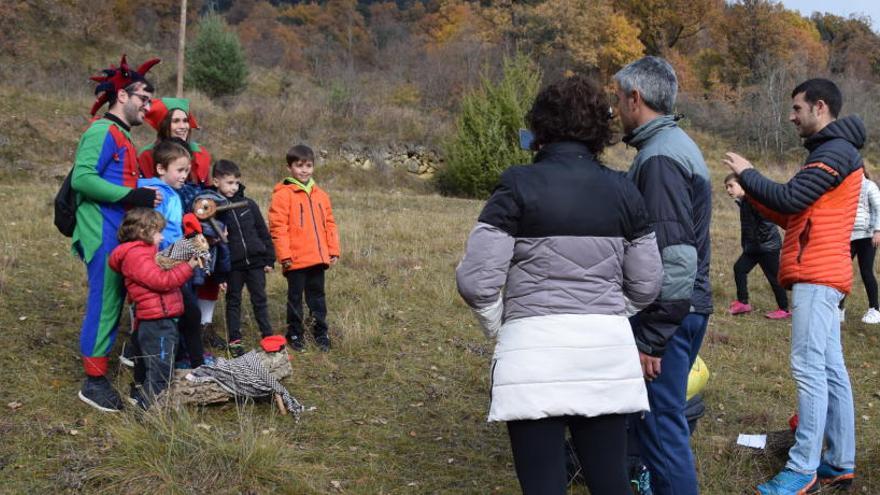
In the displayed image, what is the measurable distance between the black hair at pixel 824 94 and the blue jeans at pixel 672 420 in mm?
1439

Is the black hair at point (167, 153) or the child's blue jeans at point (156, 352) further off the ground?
the black hair at point (167, 153)

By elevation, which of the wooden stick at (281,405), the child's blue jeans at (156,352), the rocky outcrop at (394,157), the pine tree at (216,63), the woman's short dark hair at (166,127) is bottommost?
the wooden stick at (281,405)

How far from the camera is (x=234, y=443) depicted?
12.4 feet

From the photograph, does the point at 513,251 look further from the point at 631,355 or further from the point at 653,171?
the point at 653,171

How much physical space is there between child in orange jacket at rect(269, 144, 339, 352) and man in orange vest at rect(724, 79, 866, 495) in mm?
3247

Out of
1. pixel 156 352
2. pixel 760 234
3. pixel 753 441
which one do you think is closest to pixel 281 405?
pixel 156 352

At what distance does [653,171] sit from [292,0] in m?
73.1

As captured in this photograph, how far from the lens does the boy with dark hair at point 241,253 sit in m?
5.68

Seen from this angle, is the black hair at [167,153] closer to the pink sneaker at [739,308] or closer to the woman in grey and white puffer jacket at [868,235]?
the pink sneaker at [739,308]

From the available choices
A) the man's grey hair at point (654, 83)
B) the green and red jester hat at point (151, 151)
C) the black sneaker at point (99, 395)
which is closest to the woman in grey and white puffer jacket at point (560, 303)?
the man's grey hair at point (654, 83)

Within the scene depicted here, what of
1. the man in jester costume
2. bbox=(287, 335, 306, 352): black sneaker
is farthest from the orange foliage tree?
the man in jester costume

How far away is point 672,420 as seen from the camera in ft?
11.0

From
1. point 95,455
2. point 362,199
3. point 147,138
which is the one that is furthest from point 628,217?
point 147,138

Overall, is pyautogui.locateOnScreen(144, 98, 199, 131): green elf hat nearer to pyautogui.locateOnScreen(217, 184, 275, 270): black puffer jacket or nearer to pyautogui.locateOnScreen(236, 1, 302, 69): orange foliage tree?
pyautogui.locateOnScreen(217, 184, 275, 270): black puffer jacket
